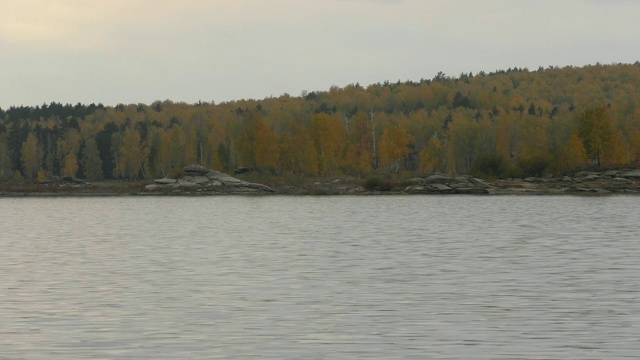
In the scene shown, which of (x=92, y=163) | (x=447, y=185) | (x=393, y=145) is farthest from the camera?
(x=92, y=163)

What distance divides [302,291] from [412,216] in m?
40.4

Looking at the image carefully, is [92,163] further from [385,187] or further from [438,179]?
[438,179]

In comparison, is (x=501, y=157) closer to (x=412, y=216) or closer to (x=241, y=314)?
(x=412, y=216)

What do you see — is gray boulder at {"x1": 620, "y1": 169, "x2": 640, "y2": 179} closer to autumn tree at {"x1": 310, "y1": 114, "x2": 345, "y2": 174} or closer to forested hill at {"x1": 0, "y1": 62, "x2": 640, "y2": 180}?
forested hill at {"x1": 0, "y1": 62, "x2": 640, "y2": 180}

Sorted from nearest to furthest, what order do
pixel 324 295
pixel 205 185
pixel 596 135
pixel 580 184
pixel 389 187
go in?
Answer: pixel 324 295
pixel 580 184
pixel 596 135
pixel 389 187
pixel 205 185

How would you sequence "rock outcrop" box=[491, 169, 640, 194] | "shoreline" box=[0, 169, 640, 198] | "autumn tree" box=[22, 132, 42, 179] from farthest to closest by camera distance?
"autumn tree" box=[22, 132, 42, 179] → "shoreline" box=[0, 169, 640, 198] → "rock outcrop" box=[491, 169, 640, 194]

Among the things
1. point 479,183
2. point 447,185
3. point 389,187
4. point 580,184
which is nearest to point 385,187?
point 389,187

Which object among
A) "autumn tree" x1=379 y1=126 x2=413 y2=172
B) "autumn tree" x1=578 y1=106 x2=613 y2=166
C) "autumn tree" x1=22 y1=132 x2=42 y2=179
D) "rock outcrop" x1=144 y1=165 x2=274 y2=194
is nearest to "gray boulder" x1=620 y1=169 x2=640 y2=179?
"autumn tree" x1=578 y1=106 x2=613 y2=166

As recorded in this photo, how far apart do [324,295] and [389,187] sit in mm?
98744

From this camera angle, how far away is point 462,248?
38344mm

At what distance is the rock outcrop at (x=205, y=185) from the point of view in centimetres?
12912

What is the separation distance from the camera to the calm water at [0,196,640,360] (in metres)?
17.6

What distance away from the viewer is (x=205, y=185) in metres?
131

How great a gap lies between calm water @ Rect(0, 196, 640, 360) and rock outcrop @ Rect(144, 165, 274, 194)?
79.9m
